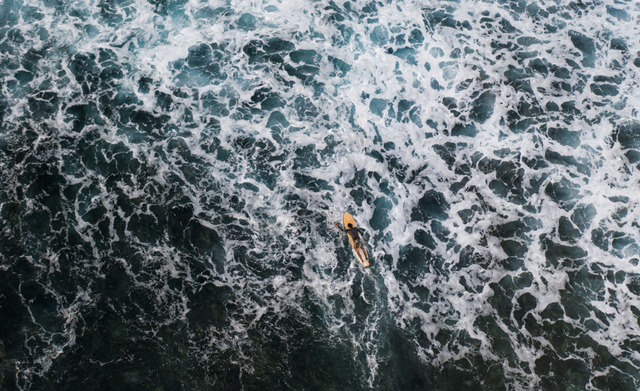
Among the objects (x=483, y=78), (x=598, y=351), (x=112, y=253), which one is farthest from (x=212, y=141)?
(x=598, y=351)

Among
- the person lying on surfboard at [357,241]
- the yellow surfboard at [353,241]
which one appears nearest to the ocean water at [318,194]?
the yellow surfboard at [353,241]

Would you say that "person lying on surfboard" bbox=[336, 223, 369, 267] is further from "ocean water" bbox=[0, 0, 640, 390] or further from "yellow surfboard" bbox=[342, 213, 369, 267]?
"ocean water" bbox=[0, 0, 640, 390]

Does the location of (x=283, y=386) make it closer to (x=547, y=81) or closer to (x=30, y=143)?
(x=30, y=143)

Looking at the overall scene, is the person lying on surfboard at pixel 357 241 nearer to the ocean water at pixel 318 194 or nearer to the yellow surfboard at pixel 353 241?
the yellow surfboard at pixel 353 241

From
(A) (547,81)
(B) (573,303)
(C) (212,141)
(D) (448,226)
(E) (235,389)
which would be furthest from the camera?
(A) (547,81)

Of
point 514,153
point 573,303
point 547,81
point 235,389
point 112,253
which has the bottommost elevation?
point 235,389

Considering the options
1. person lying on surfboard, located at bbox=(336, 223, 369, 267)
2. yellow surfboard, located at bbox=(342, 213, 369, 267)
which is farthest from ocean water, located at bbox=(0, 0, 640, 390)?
person lying on surfboard, located at bbox=(336, 223, 369, 267)

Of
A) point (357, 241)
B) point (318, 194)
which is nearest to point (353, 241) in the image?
point (357, 241)

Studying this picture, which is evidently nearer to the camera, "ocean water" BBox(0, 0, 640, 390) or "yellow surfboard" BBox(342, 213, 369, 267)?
"ocean water" BBox(0, 0, 640, 390)

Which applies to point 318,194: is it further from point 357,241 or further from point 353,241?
point 357,241
